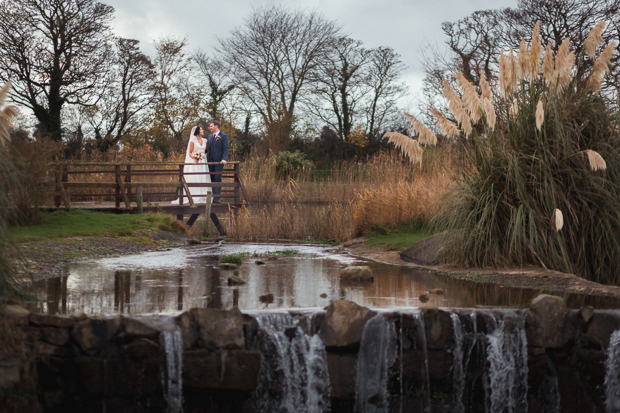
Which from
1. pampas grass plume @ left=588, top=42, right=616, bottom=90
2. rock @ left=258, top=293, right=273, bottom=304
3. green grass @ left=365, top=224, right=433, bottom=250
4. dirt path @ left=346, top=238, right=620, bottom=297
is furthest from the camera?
green grass @ left=365, top=224, right=433, bottom=250

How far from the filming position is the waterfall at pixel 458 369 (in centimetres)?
431

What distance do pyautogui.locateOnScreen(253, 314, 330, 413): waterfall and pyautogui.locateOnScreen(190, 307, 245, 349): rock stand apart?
0.61 ft

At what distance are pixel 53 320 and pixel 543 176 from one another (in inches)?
203

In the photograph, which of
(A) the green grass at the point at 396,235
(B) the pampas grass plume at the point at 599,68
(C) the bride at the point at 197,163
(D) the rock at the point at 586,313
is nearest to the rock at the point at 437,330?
(D) the rock at the point at 586,313

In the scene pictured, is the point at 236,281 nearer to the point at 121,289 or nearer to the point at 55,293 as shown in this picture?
the point at 121,289

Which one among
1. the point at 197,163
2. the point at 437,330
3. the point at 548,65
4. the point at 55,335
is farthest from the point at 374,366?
the point at 197,163

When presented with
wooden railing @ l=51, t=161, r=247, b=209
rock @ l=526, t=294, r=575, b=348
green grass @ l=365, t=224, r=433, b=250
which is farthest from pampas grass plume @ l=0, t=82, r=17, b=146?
wooden railing @ l=51, t=161, r=247, b=209

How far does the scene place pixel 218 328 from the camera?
159 inches

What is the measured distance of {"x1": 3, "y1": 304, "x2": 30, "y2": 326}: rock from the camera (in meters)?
3.81

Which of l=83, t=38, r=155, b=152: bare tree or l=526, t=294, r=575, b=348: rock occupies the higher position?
l=83, t=38, r=155, b=152: bare tree

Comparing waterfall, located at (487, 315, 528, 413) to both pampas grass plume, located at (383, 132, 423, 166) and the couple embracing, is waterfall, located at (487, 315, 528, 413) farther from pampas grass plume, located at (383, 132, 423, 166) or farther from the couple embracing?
the couple embracing

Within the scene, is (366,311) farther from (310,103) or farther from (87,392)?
(310,103)

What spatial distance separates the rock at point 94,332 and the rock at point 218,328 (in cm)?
55

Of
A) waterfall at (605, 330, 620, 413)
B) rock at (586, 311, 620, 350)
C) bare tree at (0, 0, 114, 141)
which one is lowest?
waterfall at (605, 330, 620, 413)
